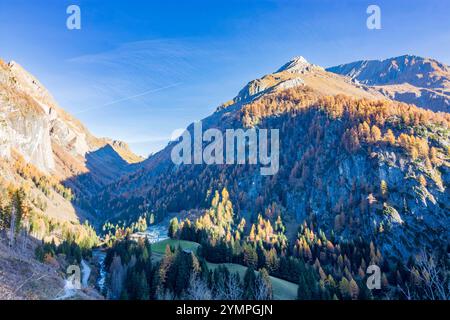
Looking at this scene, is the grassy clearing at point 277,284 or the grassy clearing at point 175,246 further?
the grassy clearing at point 175,246

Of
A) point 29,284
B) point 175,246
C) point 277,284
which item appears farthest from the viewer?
point 175,246

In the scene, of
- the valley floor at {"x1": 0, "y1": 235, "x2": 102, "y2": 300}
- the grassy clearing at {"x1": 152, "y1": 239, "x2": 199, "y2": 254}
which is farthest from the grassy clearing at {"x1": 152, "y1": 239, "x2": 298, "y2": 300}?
the valley floor at {"x1": 0, "y1": 235, "x2": 102, "y2": 300}

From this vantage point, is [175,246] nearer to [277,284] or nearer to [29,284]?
[277,284]

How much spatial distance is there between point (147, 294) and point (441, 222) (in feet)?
438

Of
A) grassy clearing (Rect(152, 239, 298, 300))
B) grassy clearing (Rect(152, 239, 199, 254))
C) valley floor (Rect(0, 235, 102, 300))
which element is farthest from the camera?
grassy clearing (Rect(152, 239, 199, 254))

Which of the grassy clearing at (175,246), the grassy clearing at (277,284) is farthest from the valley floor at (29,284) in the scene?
the grassy clearing at (175,246)

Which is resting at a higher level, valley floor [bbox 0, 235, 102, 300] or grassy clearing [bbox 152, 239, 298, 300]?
valley floor [bbox 0, 235, 102, 300]

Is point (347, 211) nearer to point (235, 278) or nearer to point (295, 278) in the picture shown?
point (295, 278)

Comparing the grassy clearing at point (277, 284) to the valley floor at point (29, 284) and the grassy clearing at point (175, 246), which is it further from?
the valley floor at point (29, 284)

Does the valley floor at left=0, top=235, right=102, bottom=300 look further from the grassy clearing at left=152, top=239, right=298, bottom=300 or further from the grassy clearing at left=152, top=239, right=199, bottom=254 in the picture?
the grassy clearing at left=152, top=239, right=199, bottom=254

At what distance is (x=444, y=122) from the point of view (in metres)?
193

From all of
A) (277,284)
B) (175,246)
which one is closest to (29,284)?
(277,284)

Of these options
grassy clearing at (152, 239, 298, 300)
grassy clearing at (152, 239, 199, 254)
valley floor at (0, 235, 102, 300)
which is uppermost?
grassy clearing at (152, 239, 199, 254)

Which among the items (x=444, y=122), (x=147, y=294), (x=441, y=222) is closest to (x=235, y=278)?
(x=147, y=294)
